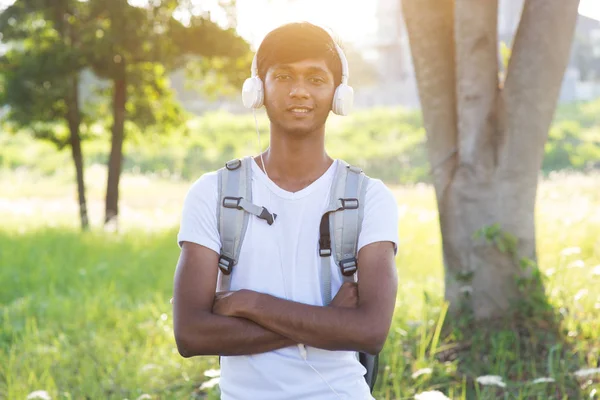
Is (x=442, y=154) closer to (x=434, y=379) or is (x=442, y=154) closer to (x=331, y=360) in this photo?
(x=434, y=379)

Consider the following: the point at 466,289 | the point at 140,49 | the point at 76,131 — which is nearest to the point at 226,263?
the point at 466,289

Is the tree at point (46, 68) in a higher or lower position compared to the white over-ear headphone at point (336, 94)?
higher

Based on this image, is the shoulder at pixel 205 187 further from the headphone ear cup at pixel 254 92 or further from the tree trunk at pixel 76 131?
the tree trunk at pixel 76 131

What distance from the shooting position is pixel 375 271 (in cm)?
271

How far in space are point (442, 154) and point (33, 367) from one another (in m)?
3.27

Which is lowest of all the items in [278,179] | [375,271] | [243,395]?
[243,395]

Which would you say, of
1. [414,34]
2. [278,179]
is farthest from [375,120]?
[278,179]

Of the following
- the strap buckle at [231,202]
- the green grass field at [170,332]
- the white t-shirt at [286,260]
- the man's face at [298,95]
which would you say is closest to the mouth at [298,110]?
the man's face at [298,95]

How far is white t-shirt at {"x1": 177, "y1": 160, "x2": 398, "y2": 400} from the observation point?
8.58 feet

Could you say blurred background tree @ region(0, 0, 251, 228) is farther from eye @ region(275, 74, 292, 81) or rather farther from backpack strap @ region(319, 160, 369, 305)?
backpack strap @ region(319, 160, 369, 305)

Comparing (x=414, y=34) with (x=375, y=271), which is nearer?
(x=375, y=271)

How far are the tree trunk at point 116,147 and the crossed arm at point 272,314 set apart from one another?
530 inches

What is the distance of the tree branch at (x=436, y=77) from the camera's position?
6.07 metres

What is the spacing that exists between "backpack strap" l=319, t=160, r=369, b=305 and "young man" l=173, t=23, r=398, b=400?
3cm
